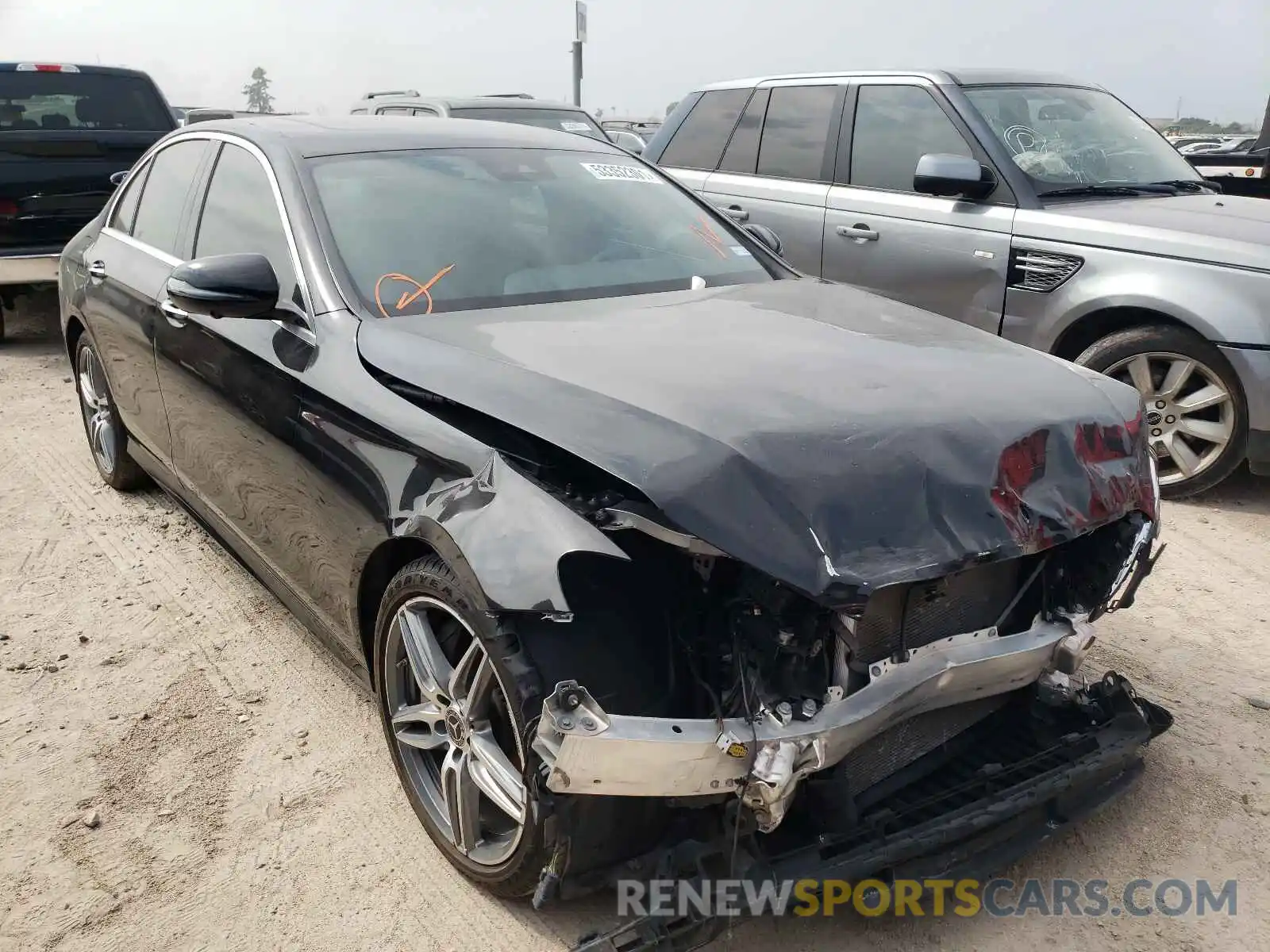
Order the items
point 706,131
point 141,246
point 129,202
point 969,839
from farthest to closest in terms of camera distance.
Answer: point 706,131, point 129,202, point 141,246, point 969,839

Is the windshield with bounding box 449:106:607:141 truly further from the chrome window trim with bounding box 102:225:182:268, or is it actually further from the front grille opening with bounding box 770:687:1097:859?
the front grille opening with bounding box 770:687:1097:859

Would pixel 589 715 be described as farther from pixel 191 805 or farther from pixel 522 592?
pixel 191 805

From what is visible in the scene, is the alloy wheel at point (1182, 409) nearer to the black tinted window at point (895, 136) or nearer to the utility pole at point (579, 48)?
the black tinted window at point (895, 136)

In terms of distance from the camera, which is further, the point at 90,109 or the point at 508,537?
the point at 90,109

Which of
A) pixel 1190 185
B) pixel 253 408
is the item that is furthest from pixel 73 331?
pixel 1190 185

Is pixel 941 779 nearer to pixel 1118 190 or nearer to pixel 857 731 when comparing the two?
pixel 857 731

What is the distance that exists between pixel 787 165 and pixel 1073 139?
162 cm

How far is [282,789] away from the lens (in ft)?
9.36

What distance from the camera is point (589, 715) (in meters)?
1.87

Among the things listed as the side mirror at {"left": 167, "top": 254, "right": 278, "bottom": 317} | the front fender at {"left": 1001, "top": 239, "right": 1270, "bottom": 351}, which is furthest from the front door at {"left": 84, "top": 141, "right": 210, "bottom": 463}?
the front fender at {"left": 1001, "top": 239, "right": 1270, "bottom": 351}

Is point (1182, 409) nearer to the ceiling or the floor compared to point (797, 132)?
nearer to the floor

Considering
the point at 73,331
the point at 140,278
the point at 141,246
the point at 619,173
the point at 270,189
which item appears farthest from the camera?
the point at 73,331

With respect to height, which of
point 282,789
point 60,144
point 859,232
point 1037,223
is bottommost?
point 282,789

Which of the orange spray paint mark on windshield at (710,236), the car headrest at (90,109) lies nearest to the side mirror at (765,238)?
the orange spray paint mark on windshield at (710,236)
